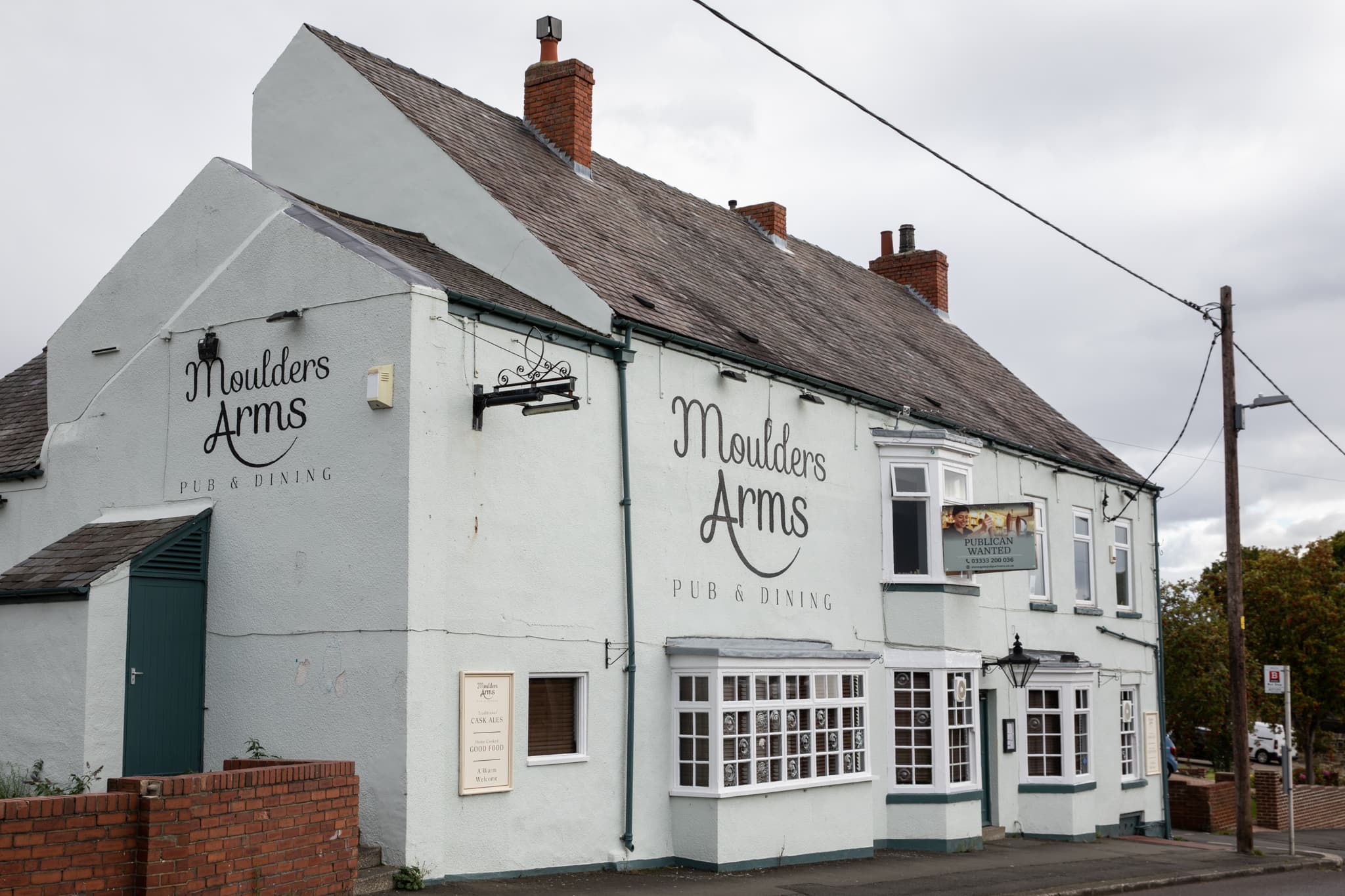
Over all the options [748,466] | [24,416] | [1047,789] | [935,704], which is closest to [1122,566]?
[1047,789]

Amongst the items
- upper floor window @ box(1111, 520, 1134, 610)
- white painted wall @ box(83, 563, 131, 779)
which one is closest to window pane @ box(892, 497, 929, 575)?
upper floor window @ box(1111, 520, 1134, 610)

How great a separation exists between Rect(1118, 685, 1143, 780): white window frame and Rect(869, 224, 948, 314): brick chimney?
31.1ft

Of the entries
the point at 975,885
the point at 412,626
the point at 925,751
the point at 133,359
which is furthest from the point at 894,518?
the point at 133,359

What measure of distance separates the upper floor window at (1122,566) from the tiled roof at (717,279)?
3.65 feet

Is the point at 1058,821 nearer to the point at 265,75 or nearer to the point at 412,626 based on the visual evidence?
the point at 412,626

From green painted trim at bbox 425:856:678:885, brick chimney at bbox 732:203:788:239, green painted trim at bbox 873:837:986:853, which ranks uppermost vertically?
brick chimney at bbox 732:203:788:239

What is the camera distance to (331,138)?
17.2 metres

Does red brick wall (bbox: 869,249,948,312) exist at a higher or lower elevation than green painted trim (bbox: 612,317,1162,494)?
higher

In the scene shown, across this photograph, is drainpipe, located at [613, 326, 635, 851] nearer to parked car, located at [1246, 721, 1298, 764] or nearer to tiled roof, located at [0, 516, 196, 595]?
tiled roof, located at [0, 516, 196, 595]

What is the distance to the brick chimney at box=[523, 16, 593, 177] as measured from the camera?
20281 mm

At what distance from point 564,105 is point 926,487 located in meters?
7.83

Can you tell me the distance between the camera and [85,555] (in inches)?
526

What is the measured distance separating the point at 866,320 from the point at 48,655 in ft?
50.7

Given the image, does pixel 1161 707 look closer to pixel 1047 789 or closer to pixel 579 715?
pixel 1047 789
